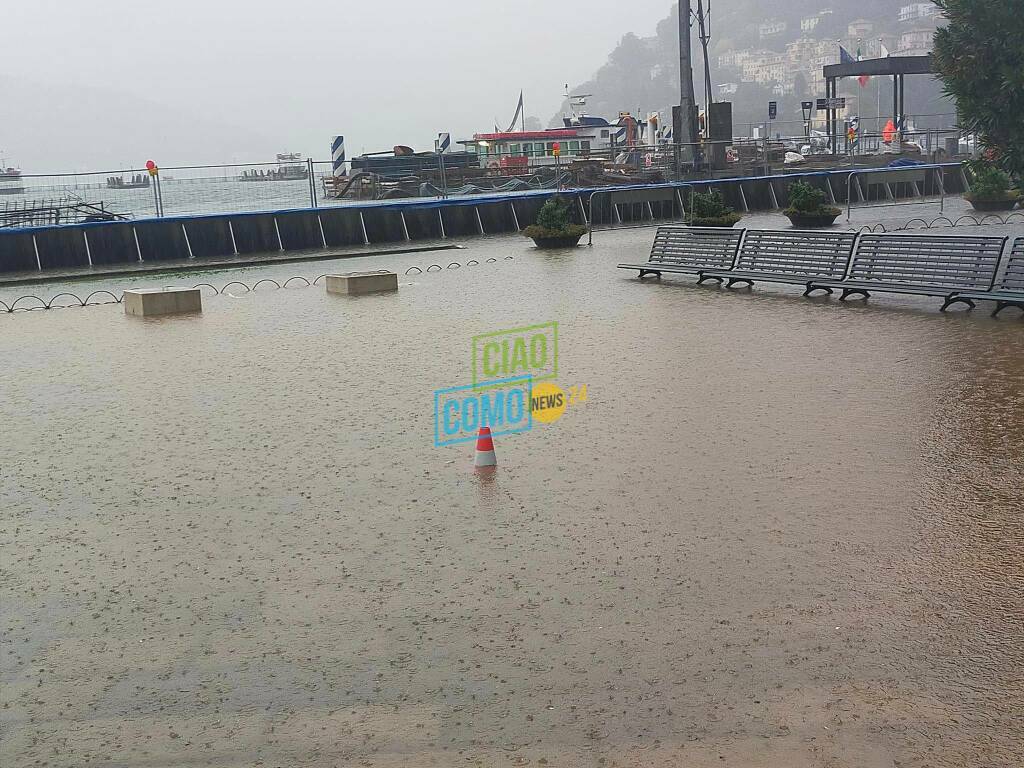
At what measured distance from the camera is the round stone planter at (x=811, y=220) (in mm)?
25241

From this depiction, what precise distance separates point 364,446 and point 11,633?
3.32m

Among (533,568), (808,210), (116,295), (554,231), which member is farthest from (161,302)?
(808,210)

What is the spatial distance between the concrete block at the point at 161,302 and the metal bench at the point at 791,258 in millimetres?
7633

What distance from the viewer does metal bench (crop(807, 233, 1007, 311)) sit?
1285 cm

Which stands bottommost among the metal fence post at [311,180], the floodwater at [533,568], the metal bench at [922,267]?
the floodwater at [533,568]

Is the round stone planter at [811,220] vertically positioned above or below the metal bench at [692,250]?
below

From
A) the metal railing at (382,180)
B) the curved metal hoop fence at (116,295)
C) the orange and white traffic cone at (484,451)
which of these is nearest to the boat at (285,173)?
the metal railing at (382,180)

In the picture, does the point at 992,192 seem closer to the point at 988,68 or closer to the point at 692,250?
the point at 692,250

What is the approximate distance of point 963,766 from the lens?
3.66m

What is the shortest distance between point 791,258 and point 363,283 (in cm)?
661

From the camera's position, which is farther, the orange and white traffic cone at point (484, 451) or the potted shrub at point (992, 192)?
the potted shrub at point (992, 192)

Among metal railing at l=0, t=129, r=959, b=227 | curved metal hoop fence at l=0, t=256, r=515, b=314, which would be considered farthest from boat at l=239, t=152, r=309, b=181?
curved metal hoop fence at l=0, t=256, r=515, b=314

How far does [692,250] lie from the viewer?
56.5ft

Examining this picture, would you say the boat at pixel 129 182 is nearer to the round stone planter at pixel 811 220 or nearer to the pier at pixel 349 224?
the pier at pixel 349 224
